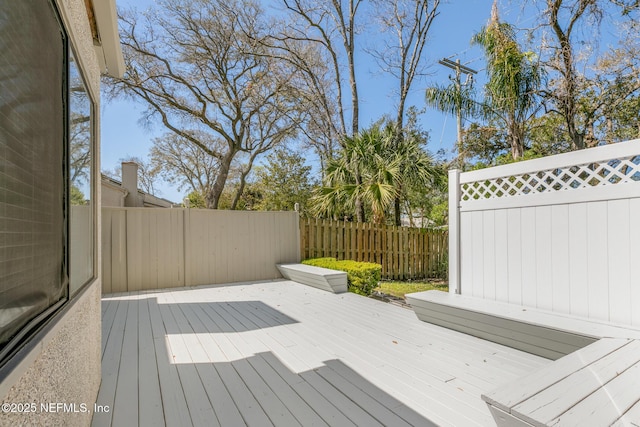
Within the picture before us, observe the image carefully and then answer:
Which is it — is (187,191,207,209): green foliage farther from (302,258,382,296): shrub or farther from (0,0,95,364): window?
(0,0,95,364): window

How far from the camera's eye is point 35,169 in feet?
3.09

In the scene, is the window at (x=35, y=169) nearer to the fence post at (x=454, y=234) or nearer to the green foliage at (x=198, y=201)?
the fence post at (x=454, y=234)

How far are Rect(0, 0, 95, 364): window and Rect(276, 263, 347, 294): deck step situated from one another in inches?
154

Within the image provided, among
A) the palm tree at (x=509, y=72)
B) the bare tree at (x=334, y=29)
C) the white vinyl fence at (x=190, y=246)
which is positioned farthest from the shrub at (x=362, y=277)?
the bare tree at (x=334, y=29)

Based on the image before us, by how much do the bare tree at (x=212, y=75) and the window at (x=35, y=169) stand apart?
10.2 metres

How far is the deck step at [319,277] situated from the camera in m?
5.14

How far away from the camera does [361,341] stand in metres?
3.04

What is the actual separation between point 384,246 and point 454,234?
3665mm

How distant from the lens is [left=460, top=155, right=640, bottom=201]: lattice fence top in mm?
2518

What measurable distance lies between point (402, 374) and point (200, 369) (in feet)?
5.14

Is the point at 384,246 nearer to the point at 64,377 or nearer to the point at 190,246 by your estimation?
the point at 190,246

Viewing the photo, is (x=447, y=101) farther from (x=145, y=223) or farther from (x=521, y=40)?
(x=145, y=223)

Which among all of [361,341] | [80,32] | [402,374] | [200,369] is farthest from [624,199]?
[80,32]

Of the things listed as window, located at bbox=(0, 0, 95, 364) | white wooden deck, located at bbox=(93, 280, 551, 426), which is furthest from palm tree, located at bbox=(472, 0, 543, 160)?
window, located at bbox=(0, 0, 95, 364)
